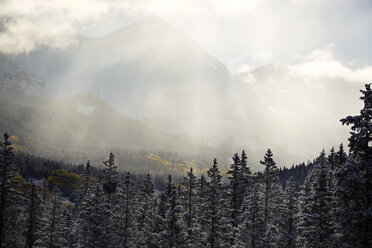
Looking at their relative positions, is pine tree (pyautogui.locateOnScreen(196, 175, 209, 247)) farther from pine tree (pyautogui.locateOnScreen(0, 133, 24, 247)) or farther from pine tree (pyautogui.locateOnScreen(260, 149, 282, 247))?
pine tree (pyautogui.locateOnScreen(0, 133, 24, 247))

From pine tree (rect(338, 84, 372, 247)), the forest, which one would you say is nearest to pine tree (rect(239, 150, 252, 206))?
the forest

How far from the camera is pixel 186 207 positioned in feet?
142

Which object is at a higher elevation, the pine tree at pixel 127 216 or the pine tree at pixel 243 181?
the pine tree at pixel 243 181

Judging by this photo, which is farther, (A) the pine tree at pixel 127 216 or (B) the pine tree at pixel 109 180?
(A) the pine tree at pixel 127 216

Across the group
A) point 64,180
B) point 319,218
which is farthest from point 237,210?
point 64,180

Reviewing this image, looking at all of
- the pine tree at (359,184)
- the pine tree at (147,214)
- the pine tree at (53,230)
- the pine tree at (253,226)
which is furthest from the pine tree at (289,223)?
the pine tree at (53,230)

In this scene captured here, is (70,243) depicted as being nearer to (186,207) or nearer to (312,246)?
(186,207)

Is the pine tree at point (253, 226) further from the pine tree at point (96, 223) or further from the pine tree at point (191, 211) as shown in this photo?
the pine tree at point (96, 223)

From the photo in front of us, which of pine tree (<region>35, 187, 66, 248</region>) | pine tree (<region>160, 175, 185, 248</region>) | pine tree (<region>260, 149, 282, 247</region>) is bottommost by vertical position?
pine tree (<region>35, 187, 66, 248</region>)

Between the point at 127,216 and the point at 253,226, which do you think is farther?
the point at 127,216

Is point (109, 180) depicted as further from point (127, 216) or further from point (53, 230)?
point (53, 230)

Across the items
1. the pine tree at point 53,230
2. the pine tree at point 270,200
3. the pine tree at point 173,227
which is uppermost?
the pine tree at point 270,200

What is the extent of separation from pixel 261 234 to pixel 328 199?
31.6 feet

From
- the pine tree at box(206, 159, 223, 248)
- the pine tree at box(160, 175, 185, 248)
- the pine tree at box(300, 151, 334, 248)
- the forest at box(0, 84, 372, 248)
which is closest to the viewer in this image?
the forest at box(0, 84, 372, 248)
